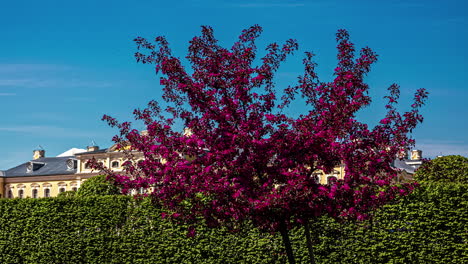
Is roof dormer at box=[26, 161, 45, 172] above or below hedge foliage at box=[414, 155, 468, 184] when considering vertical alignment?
above

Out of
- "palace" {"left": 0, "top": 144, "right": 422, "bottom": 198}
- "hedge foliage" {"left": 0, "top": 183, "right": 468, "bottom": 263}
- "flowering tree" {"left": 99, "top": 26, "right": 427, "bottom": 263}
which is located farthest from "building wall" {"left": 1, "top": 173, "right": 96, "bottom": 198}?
"flowering tree" {"left": 99, "top": 26, "right": 427, "bottom": 263}

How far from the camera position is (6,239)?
1827 cm

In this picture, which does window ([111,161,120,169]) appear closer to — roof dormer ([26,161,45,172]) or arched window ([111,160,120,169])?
arched window ([111,160,120,169])

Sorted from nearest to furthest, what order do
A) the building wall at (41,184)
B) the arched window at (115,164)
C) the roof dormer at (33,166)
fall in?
1. the arched window at (115,164)
2. the building wall at (41,184)
3. the roof dormer at (33,166)

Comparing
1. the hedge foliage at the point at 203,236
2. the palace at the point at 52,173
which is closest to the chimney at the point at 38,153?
the palace at the point at 52,173

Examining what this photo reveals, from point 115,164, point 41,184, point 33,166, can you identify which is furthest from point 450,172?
point 33,166

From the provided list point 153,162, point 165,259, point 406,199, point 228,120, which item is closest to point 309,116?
point 228,120

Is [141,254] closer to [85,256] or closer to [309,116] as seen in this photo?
[85,256]

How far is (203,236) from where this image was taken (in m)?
15.6

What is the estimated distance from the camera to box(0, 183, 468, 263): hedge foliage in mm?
13903

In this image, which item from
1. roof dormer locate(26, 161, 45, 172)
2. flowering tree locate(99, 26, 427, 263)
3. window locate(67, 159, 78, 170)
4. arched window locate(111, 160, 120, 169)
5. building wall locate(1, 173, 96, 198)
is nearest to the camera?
flowering tree locate(99, 26, 427, 263)

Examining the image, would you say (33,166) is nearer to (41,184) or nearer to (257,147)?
(41,184)

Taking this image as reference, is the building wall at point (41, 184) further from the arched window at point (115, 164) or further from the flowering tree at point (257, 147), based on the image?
the flowering tree at point (257, 147)

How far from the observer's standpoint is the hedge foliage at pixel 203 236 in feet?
45.6
